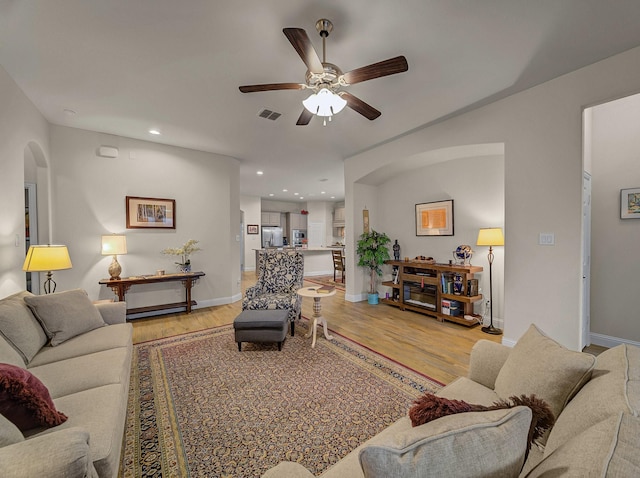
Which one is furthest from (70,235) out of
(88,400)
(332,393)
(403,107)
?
(403,107)

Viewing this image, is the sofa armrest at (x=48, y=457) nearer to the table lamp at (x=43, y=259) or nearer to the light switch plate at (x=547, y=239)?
the table lamp at (x=43, y=259)

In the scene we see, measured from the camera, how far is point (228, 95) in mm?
2846

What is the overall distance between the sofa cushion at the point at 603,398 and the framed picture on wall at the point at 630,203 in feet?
9.91

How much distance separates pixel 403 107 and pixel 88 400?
3.72 m

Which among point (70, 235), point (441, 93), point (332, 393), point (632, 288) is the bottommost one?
point (332, 393)

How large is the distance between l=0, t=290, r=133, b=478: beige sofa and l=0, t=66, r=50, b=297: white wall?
597 millimetres

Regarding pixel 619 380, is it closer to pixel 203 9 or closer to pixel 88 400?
pixel 88 400

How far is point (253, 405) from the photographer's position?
2074mm

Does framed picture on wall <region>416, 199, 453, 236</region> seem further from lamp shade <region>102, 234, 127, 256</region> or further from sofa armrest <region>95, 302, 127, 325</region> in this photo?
lamp shade <region>102, 234, 127, 256</region>

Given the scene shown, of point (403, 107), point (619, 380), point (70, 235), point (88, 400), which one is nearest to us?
point (619, 380)

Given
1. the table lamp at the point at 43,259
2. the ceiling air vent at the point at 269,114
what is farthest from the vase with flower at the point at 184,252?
the ceiling air vent at the point at 269,114

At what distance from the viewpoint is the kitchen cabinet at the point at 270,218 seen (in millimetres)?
10141

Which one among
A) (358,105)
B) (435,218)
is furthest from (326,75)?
(435,218)

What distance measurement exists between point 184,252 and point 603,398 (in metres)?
4.88
